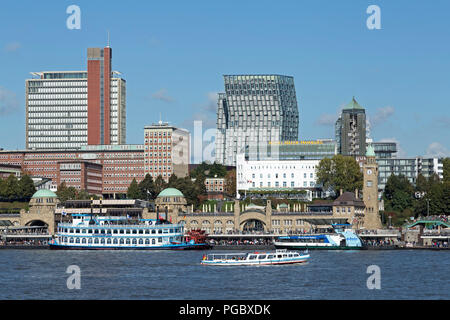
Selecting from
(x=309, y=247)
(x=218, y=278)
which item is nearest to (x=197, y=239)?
(x=309, y=247)

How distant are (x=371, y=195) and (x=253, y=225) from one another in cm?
2786

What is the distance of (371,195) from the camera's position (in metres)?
189

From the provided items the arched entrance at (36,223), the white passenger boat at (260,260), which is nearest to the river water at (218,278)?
the white passenger boat at (260,260)

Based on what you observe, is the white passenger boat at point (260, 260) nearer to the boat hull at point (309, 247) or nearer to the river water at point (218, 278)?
the river water at point (218, 278)

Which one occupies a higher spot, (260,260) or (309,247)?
(260,260)

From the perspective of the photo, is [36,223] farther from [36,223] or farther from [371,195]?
[371,195]

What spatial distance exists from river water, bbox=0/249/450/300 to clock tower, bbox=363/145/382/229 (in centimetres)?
5155

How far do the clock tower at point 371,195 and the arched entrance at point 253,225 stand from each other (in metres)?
23.9

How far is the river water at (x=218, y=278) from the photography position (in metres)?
76.8

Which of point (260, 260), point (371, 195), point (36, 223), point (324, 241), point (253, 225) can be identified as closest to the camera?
point (260, 260)

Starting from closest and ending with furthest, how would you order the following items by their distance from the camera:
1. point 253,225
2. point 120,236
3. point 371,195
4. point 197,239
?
point 120,236 → point 197,239 → point 371,195 → point 253,225

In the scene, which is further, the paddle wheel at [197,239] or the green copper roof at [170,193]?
the green copper roof at [170,193]

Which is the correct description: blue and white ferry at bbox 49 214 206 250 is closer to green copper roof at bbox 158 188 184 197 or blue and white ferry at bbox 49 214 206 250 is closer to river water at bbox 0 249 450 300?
river water at bbox 0 249 450 300
